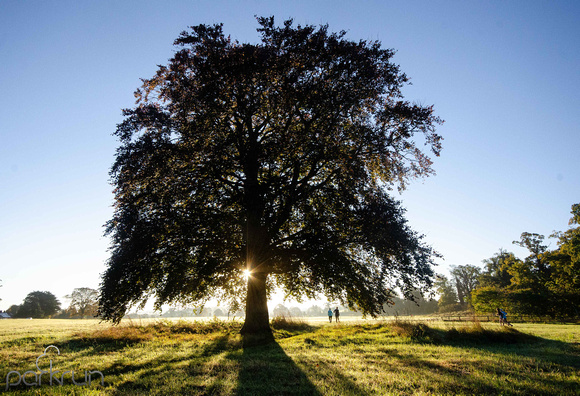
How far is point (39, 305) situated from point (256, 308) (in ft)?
361

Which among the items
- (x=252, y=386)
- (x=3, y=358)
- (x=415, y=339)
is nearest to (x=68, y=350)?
(x=3, y=358)

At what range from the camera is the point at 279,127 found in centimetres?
1450

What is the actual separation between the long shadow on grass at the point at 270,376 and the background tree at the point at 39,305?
113 metres

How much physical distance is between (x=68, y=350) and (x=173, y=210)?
6566 mm

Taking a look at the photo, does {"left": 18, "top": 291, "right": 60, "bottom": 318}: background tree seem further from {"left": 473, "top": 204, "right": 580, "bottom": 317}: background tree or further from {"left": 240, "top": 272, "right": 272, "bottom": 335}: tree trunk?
{"left": 473, "top": 204, "right": 580, "bottom": 317}: background tree

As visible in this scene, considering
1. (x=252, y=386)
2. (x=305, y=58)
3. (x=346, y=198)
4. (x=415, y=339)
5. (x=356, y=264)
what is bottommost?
(x=415, y=339)

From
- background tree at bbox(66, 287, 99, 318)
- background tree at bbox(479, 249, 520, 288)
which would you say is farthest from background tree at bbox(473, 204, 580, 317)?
background tree at bbox(66, 287, 99, 318)

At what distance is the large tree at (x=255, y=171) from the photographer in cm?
1247

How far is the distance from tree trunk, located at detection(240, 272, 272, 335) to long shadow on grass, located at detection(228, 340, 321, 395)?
18.0 ft

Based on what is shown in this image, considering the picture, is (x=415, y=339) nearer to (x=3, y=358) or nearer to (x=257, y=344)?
(x=257, y=344)

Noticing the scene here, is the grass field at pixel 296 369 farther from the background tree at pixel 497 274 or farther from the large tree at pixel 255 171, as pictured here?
the background tree at pixel 497 274

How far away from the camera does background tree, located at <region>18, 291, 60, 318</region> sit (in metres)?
87.7

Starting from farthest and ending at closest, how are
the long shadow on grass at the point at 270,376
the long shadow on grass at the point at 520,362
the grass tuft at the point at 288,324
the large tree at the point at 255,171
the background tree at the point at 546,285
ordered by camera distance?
the background tree at the point at 546,285 → the grass tuft at the point at 288,324 → the large tree at the point at 255,171 → the long shadow on grass at the point at 520,362 → the long shadow on grass at the point at 270,376

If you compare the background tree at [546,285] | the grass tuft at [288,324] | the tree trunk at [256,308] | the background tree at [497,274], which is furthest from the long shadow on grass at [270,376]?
the background tree at [497,274]
